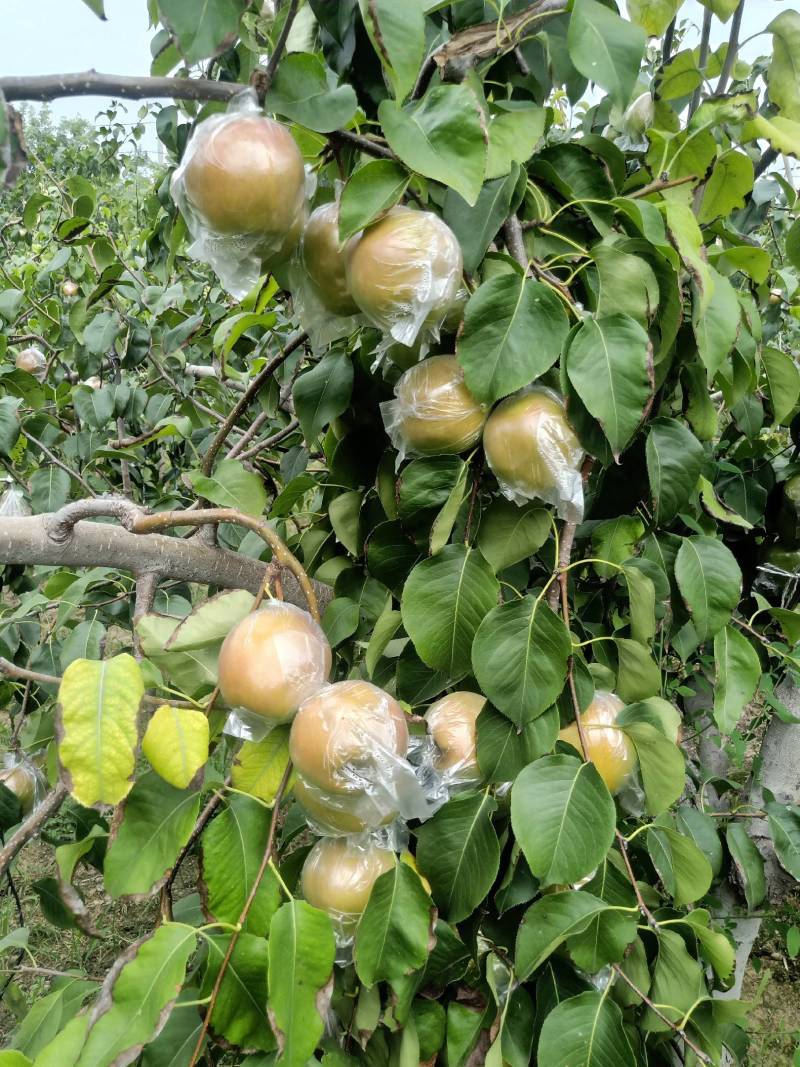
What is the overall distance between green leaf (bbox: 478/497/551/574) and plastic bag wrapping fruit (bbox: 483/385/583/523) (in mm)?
35

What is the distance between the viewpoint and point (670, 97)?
2.99 ft

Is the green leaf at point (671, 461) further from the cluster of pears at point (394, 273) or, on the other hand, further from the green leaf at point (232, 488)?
the green leaf at point (232, 488)

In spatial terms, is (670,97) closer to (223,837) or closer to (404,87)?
(404,87)

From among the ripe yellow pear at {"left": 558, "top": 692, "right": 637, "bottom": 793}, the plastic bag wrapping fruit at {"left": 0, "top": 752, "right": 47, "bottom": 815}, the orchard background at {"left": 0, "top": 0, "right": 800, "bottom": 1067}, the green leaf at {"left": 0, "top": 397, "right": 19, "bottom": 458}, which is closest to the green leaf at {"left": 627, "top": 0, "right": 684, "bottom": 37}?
the orchard background at {"left": 0, "top": 0, "right": 800, "bottom": 1067}

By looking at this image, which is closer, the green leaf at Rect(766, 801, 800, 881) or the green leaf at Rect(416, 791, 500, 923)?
the green leaf at Rect(416, 791, 500, 923)

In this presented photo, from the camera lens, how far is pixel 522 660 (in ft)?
1.98

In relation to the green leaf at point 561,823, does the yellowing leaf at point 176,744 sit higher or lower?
higher

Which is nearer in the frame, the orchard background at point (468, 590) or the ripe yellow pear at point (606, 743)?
the orchard background at point (468, 590)

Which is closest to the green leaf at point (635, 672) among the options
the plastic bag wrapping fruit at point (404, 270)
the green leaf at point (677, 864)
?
the green leaf at point (677, 864)

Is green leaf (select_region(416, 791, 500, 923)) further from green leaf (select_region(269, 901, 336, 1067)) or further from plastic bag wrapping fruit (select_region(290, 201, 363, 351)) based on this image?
plastic bag wrapping fruit (select_region(290, 201, 363, 351))

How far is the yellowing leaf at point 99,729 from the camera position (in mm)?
525

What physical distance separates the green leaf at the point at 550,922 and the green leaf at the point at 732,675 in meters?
0.31

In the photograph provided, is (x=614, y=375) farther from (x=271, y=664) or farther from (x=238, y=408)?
(x=238, y=408)

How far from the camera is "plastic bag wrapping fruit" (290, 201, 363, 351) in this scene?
25.2 inches
